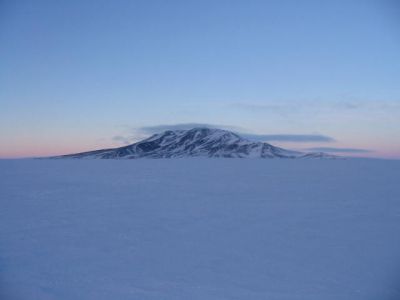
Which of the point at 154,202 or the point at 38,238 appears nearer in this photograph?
the point at 38,238

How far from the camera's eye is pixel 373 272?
213 inches

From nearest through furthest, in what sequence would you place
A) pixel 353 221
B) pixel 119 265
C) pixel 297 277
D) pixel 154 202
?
pixel 297 277 → pixel 119 265 → pixel 353 221 → pixel 154 202

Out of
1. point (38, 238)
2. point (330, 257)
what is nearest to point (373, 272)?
point (330, 257)

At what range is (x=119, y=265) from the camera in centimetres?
570

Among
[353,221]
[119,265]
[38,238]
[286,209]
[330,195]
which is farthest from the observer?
[330,195]

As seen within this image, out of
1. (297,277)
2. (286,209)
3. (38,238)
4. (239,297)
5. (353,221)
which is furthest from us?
(286,209)

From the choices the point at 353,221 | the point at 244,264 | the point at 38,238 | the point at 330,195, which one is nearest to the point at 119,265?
the point at 244,264

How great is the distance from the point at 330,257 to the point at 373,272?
2.46ft

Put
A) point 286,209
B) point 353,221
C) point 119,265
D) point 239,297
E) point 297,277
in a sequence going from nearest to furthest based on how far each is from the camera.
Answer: point 239,297 → point 297,277 → point 119,265 → point 353,221 → point 286,209

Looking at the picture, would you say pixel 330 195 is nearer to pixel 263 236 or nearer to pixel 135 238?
pixel 263 236

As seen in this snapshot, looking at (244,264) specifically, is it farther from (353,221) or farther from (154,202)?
(154,202)

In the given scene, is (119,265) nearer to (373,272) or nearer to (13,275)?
(13,275)

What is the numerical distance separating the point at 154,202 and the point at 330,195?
20.5ft

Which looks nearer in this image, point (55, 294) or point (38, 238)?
point (55, 294)
